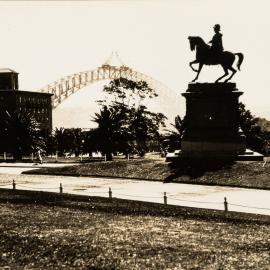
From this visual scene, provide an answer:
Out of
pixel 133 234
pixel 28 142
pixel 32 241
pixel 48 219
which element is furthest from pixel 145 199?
pixel 28 142

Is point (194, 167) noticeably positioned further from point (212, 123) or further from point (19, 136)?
point (19, 136)

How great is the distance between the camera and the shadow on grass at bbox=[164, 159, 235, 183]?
3547cm

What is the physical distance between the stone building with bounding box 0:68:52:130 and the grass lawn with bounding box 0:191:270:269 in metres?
106

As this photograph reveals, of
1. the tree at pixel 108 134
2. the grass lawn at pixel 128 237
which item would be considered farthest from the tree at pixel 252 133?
the grass lawn at pixel 128 237

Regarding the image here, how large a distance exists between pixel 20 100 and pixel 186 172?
342 feet

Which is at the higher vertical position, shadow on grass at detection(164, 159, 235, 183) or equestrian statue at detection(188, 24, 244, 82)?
equestrian statue at detection(188, 24, 244, 82)

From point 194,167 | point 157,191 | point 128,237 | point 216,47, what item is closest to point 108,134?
point 216,47

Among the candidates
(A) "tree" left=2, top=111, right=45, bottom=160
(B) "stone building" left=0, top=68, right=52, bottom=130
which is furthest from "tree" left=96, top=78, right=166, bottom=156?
(B) "stone building" left=0, top=68, right=52, bottom=130

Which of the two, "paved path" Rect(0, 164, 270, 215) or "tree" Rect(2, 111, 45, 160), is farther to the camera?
"tree" Rect(2, 111, 45, 160)

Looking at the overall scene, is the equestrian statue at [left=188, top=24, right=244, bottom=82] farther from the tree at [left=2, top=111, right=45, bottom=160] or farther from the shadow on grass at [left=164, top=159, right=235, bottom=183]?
the tree at [left=2, top=111, right=45, bottom=160]

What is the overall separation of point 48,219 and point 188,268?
330 inches

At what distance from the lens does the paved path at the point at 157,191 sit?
24.5 m

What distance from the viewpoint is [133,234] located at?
17.8 meters

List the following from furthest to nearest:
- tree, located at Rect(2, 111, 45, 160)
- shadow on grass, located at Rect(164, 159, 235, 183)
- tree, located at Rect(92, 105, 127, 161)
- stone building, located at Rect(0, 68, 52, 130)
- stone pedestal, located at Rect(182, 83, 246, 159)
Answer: stone building, located at Rect(0, 68, 52, 130), tree, located at Rect(2, 111, 45, 160), tree, located at Rect(92, 105, 127, 161), stone pedestal, located at Rect(182, 83, 246, 159), shadow on grass, located at Rect(164, 159, 235, 183)
